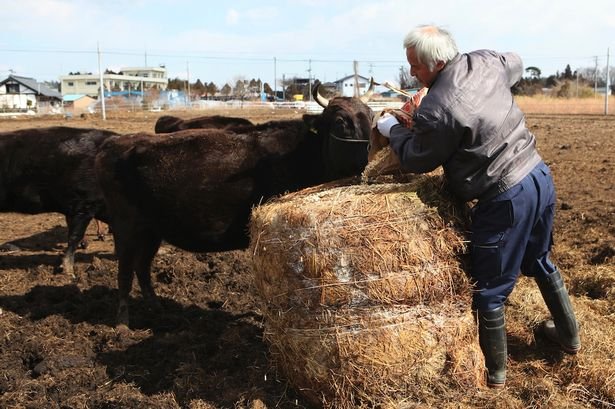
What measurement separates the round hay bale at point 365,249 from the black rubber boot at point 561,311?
0.69 metres

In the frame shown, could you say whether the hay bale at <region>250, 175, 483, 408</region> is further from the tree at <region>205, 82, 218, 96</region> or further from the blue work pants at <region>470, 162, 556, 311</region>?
the tree at <region>205, 82, 218, 96</region>

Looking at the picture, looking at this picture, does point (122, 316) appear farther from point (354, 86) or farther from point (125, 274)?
point (354, 86)

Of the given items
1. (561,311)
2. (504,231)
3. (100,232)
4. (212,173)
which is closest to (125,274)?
(212,173)

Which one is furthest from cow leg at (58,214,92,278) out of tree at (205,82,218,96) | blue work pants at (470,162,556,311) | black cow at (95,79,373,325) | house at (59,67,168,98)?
tree at (205,82,218,96)

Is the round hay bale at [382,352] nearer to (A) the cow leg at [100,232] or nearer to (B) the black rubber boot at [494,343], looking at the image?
(B) the black rubber boot at [494,343]

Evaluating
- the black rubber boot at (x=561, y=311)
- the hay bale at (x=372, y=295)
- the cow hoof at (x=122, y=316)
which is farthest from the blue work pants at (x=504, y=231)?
the cow hoof at (x=122, y=316)

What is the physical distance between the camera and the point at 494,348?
377 cm

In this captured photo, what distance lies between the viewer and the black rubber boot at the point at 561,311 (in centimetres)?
398

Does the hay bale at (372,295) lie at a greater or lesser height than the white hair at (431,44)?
lesser

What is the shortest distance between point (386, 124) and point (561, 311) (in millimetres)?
1699

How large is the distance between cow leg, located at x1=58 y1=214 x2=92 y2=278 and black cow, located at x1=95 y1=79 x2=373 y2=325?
2.14 meters

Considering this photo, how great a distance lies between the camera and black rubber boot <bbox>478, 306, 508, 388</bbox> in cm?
374

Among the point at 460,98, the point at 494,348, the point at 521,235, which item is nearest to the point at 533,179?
the point at 521,235

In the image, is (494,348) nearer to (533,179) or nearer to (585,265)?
(533,179)
